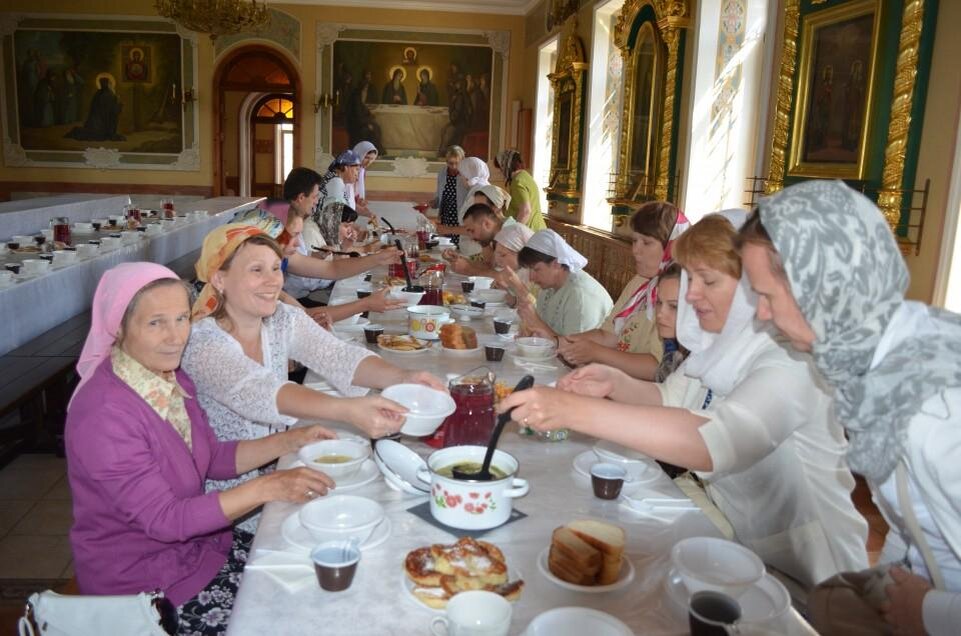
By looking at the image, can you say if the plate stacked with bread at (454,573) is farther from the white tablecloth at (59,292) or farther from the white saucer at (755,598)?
the white tablecloth at (59,292)

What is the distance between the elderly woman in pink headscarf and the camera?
70.7 inches

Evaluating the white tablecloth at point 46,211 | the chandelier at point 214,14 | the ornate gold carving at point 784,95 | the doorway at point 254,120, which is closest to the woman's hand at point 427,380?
the ornate gold carving at point 784,95

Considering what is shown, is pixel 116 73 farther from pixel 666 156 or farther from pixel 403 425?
pixel 403 425

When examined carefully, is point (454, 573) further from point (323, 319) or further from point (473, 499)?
point (323, 319)

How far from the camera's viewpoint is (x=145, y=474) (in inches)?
71.4

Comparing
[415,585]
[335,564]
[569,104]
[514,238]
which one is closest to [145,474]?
[335,564]

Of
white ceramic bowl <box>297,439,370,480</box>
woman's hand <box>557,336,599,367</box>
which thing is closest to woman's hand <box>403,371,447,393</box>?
white ceramic bowl <box>297,439,370,480</box>

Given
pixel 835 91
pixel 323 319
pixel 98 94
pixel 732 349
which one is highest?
pixel 98 94

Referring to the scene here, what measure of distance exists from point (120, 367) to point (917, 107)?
3.77 meters

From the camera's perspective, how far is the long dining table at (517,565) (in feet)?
4.41

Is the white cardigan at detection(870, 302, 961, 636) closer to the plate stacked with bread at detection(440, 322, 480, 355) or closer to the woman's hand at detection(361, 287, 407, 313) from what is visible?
the plate stacked with bread at detection(440, 322, 480, 355)

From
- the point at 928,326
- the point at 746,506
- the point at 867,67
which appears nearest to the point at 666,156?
the point at 867,67

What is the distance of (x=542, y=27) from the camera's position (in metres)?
11.6

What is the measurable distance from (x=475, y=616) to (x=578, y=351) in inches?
78.6
